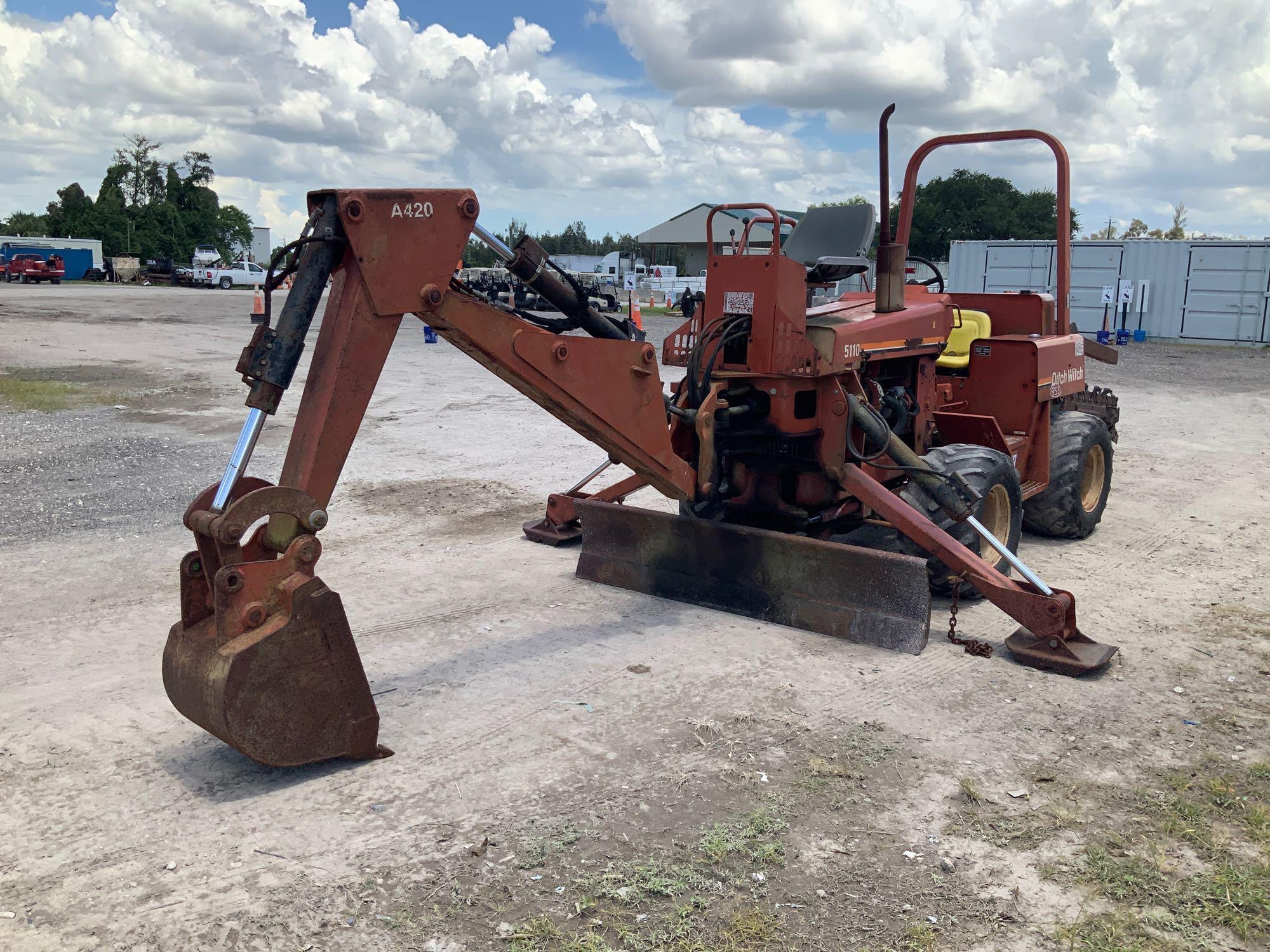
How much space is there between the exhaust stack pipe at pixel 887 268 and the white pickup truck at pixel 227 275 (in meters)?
50.0

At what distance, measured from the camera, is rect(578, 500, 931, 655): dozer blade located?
547cm

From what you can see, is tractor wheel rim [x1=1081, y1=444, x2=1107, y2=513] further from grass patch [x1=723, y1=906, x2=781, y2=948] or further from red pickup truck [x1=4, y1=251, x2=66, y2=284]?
red pickup truck [x1=4, y1=251, x2=66, y2=284]

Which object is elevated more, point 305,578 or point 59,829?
point 305,578

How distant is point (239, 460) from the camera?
389 cm

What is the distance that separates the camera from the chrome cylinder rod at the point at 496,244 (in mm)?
4387

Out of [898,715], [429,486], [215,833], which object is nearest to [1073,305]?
[429,486]

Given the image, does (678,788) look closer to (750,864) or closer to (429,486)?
(750,864)

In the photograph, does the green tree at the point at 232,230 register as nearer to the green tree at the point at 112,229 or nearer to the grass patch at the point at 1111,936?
the green tree at the point at 112,229

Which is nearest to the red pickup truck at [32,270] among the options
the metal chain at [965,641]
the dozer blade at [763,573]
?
the dozer blade at [763,573]

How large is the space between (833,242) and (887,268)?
39cm

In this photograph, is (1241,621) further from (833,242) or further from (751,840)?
(751,840)

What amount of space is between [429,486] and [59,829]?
552 centimetres

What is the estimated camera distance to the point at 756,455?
6.19 metres

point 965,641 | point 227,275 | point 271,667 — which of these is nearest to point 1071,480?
point 965,641
